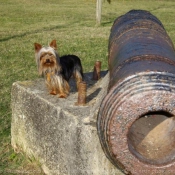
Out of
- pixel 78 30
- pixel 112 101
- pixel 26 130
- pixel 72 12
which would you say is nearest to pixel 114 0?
pixel 72 12

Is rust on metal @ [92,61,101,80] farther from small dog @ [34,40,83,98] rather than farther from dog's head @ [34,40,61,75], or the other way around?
dog's head @ [34,40,61,75]

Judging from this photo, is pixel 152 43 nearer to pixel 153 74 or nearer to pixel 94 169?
pixel 153 74

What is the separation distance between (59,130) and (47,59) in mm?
982

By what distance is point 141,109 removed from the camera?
3.34 meters

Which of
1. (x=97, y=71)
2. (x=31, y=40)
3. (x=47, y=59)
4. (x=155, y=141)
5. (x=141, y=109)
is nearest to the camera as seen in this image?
(x=141, y=109)

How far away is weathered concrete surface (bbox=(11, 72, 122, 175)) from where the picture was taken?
4.70m

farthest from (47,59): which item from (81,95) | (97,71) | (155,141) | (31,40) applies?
(31,40)

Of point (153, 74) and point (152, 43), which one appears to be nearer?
point (153, 74)

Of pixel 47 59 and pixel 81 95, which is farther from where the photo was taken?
pixel 47 59

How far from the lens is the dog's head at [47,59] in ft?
18.7

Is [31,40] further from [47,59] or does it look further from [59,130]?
[59,130]

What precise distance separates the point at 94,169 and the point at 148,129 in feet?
2.87

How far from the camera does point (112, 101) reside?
135 inches

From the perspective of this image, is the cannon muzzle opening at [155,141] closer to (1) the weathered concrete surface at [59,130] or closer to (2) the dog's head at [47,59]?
(1) the weathered concrete surface at [59,130]
